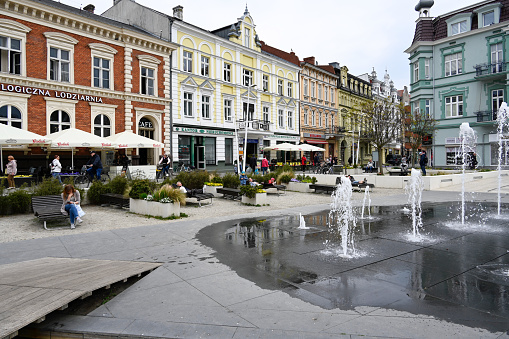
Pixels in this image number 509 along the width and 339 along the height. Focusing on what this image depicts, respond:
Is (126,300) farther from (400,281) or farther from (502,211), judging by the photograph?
(502,211)

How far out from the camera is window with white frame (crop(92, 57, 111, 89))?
80.6 feet

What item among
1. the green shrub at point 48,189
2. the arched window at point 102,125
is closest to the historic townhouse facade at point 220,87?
the arched window at point 102,125

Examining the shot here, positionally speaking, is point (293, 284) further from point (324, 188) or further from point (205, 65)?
point (205, 65)

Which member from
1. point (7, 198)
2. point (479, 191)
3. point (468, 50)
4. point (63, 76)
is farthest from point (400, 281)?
point (468, 50)

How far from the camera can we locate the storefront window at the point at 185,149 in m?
29.8

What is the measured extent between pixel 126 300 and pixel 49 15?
23.8m

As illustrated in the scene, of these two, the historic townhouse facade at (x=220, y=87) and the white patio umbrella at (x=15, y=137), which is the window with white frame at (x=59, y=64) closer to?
the white patio umbrella at (x=15, y=137)

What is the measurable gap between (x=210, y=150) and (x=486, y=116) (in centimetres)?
2810

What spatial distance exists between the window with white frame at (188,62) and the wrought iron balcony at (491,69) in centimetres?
2866

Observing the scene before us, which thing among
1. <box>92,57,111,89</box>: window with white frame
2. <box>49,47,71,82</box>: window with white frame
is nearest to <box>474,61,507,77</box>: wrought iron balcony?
<box>92,57,111,89</box>: window with white frame

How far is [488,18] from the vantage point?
1348 inches

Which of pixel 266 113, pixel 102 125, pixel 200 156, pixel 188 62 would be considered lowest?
pixel 200 156

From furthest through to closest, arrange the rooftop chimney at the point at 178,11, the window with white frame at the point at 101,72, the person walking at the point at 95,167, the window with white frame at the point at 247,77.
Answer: the window with white frame at the point at 247,77 → the rooftop chimney at the point at 178,11 → the window with white frame at the point at 101,72 → the person walking at the point at 95,167

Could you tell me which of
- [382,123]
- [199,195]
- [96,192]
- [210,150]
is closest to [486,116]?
[382,123]
